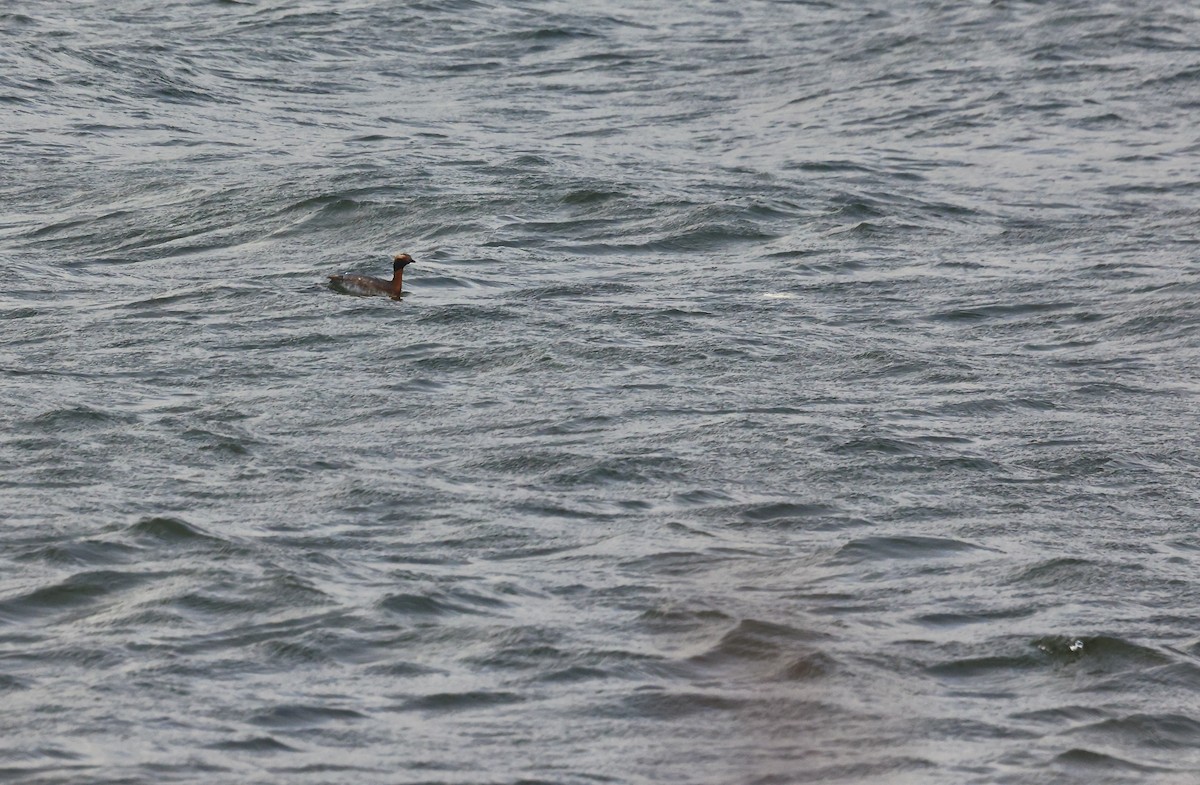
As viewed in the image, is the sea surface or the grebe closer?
the sea surface

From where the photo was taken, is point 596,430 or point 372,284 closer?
point 596,430

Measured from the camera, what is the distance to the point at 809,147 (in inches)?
709

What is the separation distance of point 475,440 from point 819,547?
211 cm

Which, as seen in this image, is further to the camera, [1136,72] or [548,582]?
[1136,72]

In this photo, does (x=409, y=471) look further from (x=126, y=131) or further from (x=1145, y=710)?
(x=126, y=131)

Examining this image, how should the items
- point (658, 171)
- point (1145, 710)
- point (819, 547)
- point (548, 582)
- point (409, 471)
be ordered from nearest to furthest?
1. point (1145, 710)
2. point (548, 582)
3. point (819, 547)
4. point (409, 471)
5. point (658, 171)

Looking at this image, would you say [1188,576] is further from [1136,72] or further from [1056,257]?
[1136,72]

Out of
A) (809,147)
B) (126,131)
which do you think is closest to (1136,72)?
(809,147)

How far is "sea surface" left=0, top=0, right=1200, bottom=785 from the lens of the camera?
6.61 metres

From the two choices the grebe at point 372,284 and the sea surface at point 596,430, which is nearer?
the sea surface at point 596,430

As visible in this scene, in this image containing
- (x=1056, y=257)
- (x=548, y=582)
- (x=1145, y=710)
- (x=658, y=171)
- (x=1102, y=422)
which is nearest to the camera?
(x=1145, y=710)

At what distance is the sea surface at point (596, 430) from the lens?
661 cm

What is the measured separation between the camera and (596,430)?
9828 mm

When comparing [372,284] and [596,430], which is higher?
[372,284]
